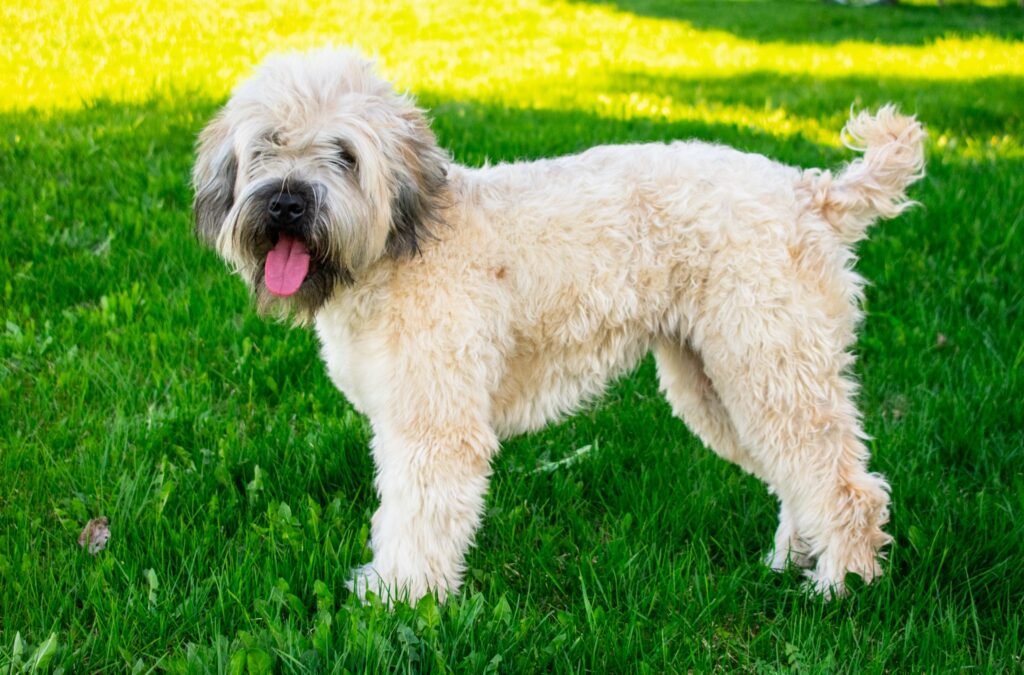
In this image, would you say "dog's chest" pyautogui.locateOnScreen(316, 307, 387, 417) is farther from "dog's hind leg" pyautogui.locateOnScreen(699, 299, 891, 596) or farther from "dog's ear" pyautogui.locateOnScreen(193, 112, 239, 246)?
"dog's hind leg" pyautogui.locateOnScreen(699, 299, 891, 596)

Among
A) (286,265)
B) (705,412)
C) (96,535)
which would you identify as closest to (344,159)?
(286,265)

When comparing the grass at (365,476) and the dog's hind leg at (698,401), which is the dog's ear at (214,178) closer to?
the grass at (365,476)

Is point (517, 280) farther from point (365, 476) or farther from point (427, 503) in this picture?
point (365, 476)

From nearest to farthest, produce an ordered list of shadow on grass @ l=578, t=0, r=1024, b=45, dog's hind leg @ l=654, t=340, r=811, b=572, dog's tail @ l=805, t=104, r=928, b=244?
dog's tail @ l=805, t=104, r=928, b=244 < dog's hind leg @ l=654, t=340, r=811, b=572 < shadow on grass @ l=578, t=0, r=1024, b=45

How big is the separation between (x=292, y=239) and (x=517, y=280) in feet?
2.66

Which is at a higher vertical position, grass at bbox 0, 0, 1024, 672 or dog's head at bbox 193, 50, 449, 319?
dog's head at bbox 193, 50, 449, 319

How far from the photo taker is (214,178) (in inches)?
132

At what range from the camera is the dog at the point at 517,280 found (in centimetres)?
319

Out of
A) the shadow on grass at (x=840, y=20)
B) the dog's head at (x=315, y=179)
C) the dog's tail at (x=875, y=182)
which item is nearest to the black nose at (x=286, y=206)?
the dog's head at (x=315, y=179)

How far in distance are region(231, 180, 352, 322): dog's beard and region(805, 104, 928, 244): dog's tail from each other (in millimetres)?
1860

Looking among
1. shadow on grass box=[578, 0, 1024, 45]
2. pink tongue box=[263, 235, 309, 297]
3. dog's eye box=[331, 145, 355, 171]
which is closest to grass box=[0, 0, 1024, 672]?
pink tongue box=[263, 235, 309, 297]

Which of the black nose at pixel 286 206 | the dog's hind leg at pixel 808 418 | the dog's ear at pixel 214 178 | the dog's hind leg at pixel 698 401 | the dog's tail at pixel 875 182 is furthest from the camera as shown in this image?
the dog's hind leg at pixel 698 401

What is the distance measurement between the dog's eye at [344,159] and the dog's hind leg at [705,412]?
145 centimetres

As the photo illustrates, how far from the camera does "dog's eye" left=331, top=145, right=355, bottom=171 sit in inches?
125
